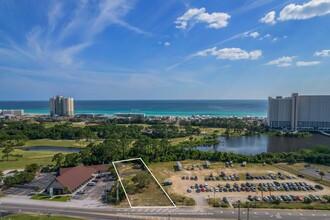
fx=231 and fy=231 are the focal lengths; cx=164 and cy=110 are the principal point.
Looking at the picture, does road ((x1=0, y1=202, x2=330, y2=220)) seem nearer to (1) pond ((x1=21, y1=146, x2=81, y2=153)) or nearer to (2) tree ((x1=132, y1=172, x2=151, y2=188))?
(2) tree ((x1=132, y1=172, x2=151, y2=188))

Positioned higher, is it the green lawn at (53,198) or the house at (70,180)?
the house at (70,180)

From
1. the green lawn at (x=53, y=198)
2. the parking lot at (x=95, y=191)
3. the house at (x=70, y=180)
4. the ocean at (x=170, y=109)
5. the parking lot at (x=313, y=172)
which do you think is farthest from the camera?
the ocean at (x=170, y=109)

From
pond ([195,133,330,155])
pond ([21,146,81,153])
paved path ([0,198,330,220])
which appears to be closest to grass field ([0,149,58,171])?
pond ([21,146,81,153])

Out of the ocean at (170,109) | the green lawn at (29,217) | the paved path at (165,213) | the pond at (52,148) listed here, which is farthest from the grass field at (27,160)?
the ocean at (170,109)

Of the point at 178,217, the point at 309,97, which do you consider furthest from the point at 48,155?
the point at 309,97

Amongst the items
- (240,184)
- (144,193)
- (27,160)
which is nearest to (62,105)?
(27,160)

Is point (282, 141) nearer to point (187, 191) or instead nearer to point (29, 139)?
point (187, 191)

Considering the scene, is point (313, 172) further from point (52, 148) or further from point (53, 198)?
point (52, 148)

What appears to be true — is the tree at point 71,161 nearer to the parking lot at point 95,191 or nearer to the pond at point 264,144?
the parking lot at point 95,191

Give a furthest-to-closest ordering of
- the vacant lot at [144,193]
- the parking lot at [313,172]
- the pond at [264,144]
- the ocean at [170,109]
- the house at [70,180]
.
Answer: the ocean at [170,109]
the pond at [264,144]
the parking lot at [313,172]
the house at [70,180]
the vacant lot at [144,193]
